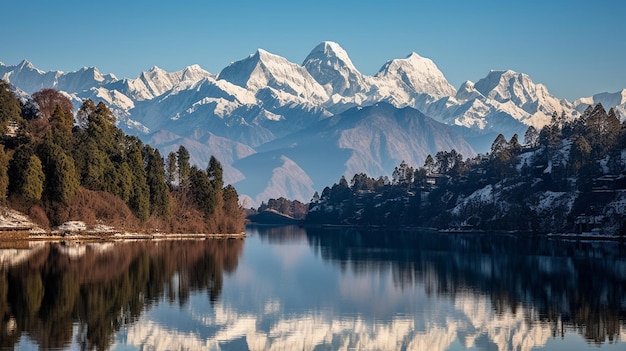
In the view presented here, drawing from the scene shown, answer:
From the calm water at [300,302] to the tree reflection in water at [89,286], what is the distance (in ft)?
0.48

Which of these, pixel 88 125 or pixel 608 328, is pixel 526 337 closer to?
pixel 608 328

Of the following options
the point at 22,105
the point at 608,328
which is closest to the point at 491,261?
the point at 608,328

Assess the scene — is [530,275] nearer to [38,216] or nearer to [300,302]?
[300,302]

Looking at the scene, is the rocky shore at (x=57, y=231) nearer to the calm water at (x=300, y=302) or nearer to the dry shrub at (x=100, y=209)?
the dry shrub at (x=100, y=209)

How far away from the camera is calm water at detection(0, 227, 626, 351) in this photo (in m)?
63.2

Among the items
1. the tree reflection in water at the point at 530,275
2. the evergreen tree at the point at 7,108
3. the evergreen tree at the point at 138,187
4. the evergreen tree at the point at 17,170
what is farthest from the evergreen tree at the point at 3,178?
the tree reflection in water at the point at 530,275

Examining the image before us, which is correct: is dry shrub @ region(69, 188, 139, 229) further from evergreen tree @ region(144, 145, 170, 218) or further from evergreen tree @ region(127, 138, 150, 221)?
evergreen tree @ region(144, 145, 170, 218)

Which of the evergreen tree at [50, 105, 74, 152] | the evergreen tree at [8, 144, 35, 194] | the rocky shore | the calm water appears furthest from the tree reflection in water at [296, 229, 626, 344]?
the evergreen tree at [8, 144, 35, 194]

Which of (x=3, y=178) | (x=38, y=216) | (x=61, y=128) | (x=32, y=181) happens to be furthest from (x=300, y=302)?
(x=61, y=128)

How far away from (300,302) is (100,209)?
8888 centimetres

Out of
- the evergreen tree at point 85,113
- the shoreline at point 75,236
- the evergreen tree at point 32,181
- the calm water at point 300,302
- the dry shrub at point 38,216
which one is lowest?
the calm water at point 300,302

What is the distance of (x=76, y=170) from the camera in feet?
535

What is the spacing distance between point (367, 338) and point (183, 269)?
49.9 meters

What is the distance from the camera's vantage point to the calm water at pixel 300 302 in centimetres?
6319
